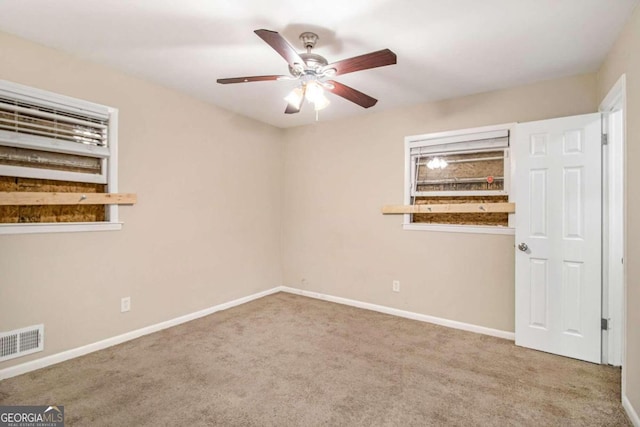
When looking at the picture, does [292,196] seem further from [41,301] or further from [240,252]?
[41,301]

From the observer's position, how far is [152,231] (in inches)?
129

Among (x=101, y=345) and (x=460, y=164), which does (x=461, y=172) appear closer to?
(x=460, y=164)

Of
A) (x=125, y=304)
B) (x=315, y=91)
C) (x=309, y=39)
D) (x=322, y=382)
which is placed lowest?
(x=322, y=382)

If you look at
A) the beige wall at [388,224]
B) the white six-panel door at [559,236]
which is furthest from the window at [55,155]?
the white six-panel door at [559,236]

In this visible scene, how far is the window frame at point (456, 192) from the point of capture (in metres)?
3.22

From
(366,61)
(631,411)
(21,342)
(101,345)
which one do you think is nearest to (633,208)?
(631,411)

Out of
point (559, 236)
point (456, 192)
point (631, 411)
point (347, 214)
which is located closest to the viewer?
point (631, 411)

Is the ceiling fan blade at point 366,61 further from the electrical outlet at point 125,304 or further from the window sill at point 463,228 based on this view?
the electrical outlet at point 125,304

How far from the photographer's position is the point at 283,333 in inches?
128

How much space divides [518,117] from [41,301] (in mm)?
4491

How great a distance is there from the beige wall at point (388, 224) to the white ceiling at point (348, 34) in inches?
12.0

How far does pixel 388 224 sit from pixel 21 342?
3.53 m

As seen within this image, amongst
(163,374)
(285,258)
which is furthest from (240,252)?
(163,374)

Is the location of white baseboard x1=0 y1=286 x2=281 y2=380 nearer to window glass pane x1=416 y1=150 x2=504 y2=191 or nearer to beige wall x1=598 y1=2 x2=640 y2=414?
window glass pane x1=416 y1=150 x2=504 y2=191
